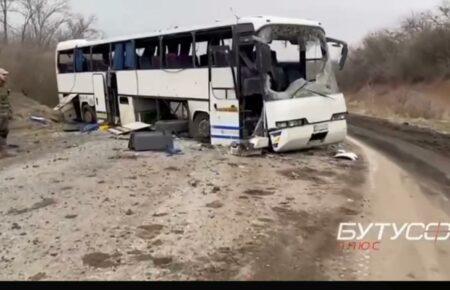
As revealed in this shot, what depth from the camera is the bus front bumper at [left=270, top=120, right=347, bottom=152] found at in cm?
1209

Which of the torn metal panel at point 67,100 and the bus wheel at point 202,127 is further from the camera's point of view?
the torn metal panel at point 67,100

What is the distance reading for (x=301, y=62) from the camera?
13.3m

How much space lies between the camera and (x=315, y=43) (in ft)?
43.7

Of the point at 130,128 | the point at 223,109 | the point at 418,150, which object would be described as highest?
the point at 223,109

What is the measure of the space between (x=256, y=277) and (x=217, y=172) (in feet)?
17.2

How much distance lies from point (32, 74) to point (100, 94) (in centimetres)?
1298

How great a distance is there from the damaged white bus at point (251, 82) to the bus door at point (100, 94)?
378cm

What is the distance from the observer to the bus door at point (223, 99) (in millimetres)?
12578

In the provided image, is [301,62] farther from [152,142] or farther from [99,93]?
[99,93]

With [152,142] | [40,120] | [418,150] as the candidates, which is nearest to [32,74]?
[40,120]

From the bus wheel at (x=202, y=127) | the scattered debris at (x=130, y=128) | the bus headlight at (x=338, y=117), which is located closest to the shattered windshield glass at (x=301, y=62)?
the bus headlight at (x=338, y=117)

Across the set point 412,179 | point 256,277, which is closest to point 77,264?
point 256,277

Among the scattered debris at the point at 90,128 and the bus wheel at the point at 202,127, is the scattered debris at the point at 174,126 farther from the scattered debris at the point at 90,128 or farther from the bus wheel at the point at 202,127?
the scattered debris at the point at 90,128

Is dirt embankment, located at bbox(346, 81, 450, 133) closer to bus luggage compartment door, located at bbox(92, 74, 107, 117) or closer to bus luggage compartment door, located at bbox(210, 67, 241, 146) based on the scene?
bus luggage compartment door, located at bbox(210, 67, 241, 146)
